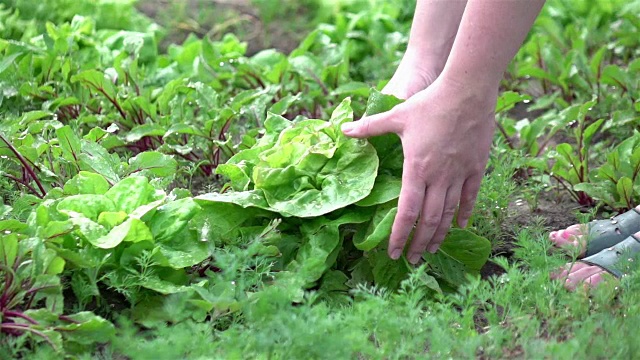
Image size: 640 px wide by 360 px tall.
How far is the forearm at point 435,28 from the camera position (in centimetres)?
305

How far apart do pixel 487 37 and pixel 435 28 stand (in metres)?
0.60

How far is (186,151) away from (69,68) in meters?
0.84

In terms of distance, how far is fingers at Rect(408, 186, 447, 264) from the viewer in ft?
8.54

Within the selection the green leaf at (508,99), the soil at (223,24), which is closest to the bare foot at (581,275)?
the green leaf at (508,99)

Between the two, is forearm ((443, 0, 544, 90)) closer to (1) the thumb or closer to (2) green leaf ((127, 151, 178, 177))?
(1) the thumb

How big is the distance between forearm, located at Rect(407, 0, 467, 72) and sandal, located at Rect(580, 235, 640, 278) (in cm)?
79

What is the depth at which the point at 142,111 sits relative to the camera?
150 inches

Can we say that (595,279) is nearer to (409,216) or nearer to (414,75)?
(409,216)

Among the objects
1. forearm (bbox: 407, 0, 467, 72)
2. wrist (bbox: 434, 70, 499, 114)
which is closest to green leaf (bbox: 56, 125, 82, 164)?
forearm (bbox: 407, 0, 467, 72)

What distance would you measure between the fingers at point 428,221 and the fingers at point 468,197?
11 cm

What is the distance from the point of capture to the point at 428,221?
2.65 meters

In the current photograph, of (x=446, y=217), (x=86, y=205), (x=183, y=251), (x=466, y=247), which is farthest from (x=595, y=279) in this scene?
(x=86, y=205)

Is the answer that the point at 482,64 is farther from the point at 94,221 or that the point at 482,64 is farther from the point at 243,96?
the point at 243,96

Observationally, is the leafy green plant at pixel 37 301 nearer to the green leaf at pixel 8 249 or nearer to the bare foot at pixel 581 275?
the green leaf at pixel 8 249
